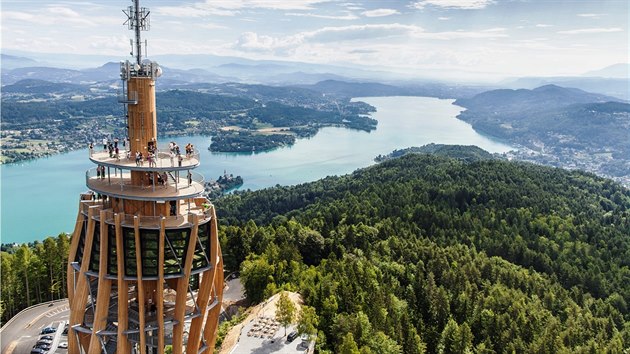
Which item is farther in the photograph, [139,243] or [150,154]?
[150,154]

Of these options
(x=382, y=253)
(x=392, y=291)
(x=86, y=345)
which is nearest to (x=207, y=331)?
(x=86, y=345)

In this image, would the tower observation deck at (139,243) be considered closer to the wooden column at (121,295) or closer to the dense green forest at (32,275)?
the wooden column at (121,295)

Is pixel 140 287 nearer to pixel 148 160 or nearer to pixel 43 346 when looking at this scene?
pixel 148 160

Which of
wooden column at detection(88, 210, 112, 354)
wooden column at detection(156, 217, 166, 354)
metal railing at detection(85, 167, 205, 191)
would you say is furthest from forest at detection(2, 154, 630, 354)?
wooden column at detection(88, 210, 112, 354)

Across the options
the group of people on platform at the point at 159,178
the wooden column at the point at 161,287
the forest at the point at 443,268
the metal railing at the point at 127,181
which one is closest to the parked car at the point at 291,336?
the forest at the point at 443,268

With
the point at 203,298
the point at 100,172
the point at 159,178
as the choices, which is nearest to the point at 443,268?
the point at 203,298

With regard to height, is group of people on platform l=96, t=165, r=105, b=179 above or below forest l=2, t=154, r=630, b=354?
above

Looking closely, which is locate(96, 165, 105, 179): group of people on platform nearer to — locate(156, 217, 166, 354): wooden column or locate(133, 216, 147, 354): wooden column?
locate(133, 216, 147, 354): wooden column
